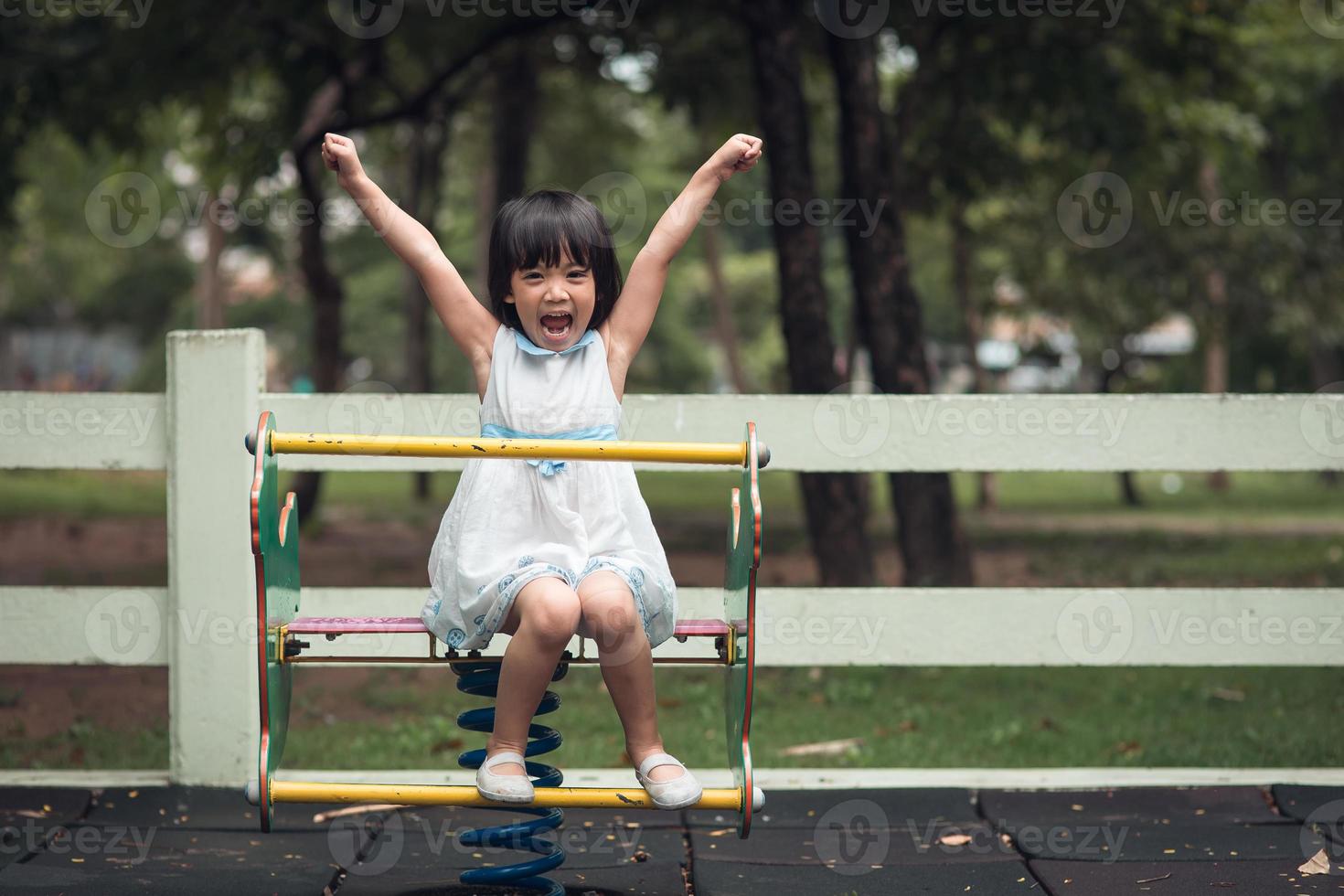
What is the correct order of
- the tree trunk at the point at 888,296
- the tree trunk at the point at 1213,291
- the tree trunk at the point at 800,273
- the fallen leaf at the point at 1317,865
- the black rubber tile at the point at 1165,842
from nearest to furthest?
the fallen leaf at the point at 1317,865, the black rubber tile at the point at 1165,842, the tree trunk at the point at 800,273, the tree trunk at the point at 888,296, the tree trunk at the point at 1213,291

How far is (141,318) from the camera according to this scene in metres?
42.5

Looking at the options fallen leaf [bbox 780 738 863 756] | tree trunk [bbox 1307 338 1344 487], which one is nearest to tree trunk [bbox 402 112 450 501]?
fallen leaf [bbox 780 738 863 756]

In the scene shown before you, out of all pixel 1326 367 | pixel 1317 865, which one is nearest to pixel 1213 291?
pixel 1326 367

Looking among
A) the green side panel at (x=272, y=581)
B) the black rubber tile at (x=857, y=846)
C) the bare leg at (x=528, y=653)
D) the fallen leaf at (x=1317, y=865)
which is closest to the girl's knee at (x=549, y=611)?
the bare leg at (x=528, y=653)

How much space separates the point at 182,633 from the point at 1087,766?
9.67ft

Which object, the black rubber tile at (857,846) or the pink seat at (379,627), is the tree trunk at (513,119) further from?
the pink seat at (379,627)

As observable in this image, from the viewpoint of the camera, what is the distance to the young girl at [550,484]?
3.08m

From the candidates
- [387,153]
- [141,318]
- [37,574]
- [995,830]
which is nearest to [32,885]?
[995,830]

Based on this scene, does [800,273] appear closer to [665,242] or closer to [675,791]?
[665,242]

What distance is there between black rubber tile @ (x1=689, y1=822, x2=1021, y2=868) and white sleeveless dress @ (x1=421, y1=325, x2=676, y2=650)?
3.50 ft

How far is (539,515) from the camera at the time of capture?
323 centimetres

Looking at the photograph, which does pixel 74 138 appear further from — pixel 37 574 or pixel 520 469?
pixel 520 469

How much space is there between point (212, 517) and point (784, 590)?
1.73 metres

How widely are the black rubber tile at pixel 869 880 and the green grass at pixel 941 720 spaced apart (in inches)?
43.5
